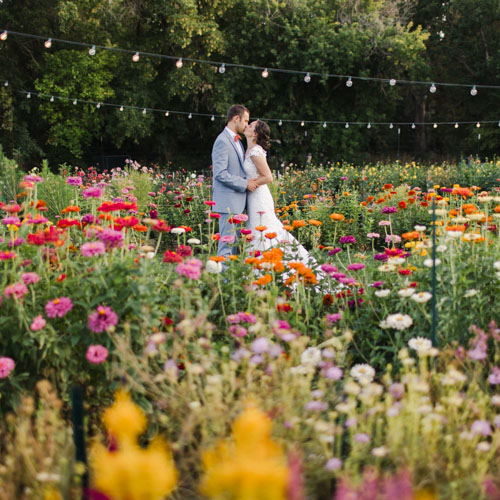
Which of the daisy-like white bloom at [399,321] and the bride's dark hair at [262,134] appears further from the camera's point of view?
the bride's dark hair at [262,134]

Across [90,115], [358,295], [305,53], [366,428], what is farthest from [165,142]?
[366,428]

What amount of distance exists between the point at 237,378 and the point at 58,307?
0.81 m

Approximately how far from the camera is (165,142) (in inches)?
976

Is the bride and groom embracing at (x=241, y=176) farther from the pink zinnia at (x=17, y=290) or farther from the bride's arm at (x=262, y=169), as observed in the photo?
the pink zinnia at (x=17, y=290)

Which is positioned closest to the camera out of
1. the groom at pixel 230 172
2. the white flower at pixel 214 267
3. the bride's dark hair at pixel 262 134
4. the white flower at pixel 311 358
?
the white flower at pixel 311 358

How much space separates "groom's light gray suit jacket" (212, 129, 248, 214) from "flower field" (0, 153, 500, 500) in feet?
4.52

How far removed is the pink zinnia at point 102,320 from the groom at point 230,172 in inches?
103

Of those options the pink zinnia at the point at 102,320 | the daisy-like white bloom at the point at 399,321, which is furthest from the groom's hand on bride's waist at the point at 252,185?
the pink zinnia at the point at 102,320

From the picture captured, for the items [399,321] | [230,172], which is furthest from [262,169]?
[399,321]

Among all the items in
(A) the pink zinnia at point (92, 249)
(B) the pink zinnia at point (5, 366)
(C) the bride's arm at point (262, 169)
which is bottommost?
(B) the pink zinnia at point (5, 366)

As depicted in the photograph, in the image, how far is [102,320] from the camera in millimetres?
2377

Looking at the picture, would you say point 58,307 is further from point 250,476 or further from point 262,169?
point 262,169

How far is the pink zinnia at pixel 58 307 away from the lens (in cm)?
242

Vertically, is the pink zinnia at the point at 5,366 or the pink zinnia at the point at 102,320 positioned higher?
the pink zinnia at the point at 102,320
